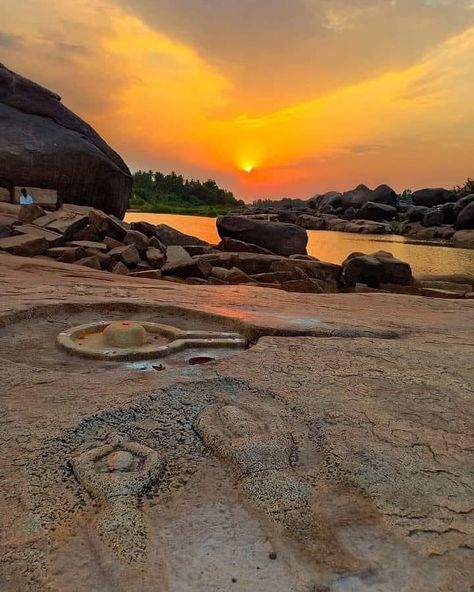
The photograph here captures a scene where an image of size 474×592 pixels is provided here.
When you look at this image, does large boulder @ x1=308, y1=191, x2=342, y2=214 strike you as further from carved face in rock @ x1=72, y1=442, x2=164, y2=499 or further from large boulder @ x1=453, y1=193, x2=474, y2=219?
carved face in rock @ x1=72, y1=442, x2=164, y2=499

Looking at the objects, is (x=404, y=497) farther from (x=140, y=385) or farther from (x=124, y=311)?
(x=124, y=311)

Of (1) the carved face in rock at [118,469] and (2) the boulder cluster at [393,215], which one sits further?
(2) the boulder cluster at [393,215]

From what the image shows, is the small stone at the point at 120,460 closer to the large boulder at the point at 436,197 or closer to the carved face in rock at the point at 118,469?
the carved face in rock at the point at 118,469

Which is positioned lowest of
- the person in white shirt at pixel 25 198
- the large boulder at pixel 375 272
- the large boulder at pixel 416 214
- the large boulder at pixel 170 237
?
the large boulder at pixel 375 272

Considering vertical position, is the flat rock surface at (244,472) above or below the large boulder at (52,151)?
below

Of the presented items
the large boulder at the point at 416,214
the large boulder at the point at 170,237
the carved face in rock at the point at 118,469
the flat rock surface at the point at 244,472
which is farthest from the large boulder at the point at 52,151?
the large boulder at the point at 416,214

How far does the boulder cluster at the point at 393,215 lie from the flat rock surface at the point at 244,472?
86.6ft

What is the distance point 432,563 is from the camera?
1.31m

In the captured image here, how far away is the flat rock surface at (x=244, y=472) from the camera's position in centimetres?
127

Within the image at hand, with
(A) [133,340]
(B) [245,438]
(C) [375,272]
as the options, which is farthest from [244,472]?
(C) [375,272]

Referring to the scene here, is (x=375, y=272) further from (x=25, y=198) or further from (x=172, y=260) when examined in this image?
(x=25, y=198)

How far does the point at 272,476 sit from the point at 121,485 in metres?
0.45

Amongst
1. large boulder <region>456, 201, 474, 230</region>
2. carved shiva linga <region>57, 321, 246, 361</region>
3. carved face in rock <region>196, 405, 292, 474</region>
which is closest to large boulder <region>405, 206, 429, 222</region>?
large boulder <region>456, 201, 474, 230</region>

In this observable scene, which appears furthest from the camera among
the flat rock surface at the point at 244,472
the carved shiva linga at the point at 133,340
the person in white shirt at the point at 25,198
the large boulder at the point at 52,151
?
the large boulder at the point at 52,151
